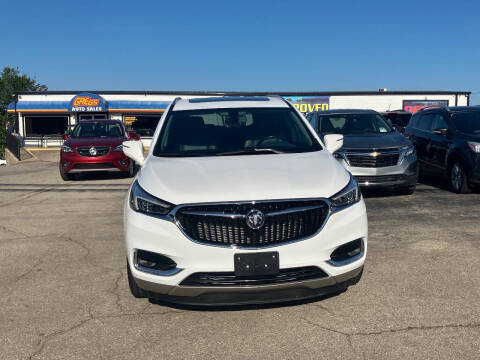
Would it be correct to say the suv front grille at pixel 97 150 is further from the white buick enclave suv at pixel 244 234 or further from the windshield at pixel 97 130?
the white buick enclave suv at pixel 244 234

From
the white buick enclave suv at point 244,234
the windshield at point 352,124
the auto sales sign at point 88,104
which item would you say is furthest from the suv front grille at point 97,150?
the auto sales sign at point 88,104

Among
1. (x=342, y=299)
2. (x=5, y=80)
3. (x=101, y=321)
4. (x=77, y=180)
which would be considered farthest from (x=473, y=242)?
(x=5, y=80)

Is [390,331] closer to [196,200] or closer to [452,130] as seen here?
[196,200]

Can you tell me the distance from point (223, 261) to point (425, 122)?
9.10 metres

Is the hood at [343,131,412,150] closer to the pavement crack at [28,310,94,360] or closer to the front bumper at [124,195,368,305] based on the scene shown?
the front bumper at [124,195,368,305]

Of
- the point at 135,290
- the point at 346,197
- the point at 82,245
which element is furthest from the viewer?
the point at 82,245

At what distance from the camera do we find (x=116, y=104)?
37844 millimetres

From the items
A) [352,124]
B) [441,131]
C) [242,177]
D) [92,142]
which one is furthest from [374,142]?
[92,142]

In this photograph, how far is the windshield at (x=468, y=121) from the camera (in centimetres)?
991

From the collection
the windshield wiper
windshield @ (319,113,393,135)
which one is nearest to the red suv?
windshield @ (319,113,393,135)

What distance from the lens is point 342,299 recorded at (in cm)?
416

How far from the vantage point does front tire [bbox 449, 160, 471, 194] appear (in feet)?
31.2

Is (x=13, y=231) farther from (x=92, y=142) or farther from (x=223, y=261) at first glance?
(x=92, y=142)

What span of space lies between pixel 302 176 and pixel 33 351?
221cm
